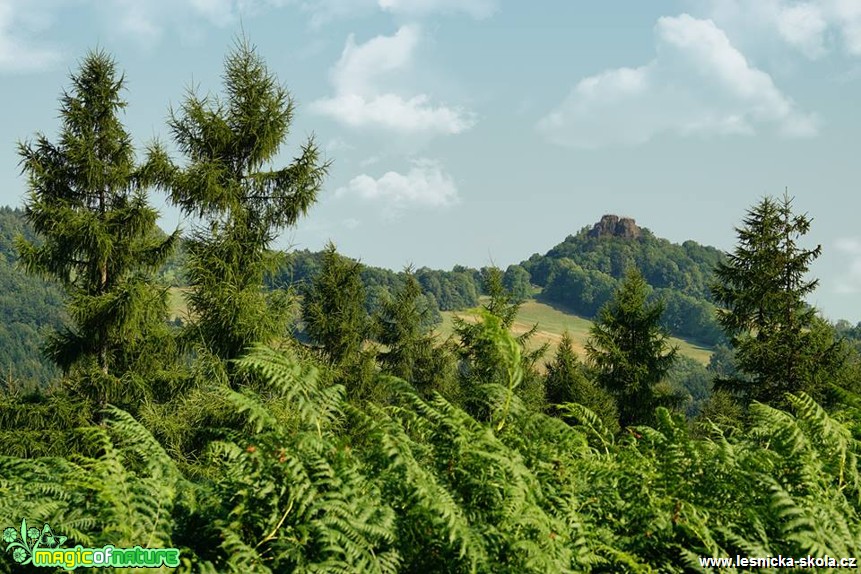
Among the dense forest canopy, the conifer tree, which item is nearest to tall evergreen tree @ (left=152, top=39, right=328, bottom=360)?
the dense forest canopy

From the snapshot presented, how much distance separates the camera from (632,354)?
31.2 metres

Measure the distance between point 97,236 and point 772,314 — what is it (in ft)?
72.8

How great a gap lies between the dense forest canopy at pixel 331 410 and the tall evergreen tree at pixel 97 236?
0.06m

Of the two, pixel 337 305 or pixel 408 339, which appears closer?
pixel 337 305

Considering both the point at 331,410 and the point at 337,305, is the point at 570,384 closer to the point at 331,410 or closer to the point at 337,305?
the point at 337,305

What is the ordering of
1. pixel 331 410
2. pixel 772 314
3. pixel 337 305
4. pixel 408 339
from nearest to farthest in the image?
pixel 331 410 → pixel 772 314 → pixel 337 305 → pixel 408 339

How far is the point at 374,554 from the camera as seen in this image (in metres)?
3.77

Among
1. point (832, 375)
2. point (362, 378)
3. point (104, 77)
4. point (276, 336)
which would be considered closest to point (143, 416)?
point (276, 336)

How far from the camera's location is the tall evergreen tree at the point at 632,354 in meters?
30.7

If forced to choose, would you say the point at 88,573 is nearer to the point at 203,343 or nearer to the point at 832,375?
the point at 203,343

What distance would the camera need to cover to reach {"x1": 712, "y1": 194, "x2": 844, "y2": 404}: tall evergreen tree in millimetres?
25625

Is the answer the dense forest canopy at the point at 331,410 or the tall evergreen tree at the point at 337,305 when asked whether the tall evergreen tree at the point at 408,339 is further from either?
the tall evergreen tree at the point at 337,305

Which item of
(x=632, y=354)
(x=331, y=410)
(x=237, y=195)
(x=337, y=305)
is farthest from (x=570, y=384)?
(x=331, y=410)

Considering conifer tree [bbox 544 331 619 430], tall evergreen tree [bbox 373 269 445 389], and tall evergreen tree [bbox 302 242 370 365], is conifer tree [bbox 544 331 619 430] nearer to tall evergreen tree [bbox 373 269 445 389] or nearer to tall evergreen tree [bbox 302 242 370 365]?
tall evergreen tree [bbox 373 269 445 389]
